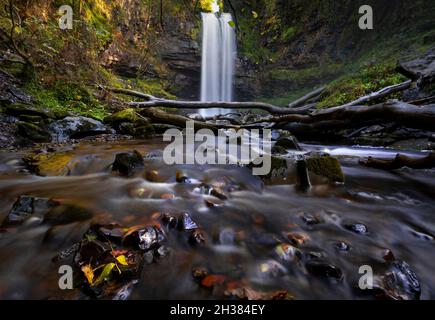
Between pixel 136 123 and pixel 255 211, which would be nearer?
pixel 255 211

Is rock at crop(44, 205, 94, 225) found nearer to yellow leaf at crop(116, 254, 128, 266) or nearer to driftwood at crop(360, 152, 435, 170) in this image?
yellow leaf at crop(116, 254, 128, 266)

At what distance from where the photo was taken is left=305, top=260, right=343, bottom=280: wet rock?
5.25 ft

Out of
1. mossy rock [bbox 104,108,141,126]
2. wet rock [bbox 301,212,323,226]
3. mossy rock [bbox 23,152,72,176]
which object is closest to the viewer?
wet rock [bbox 301,212,323,226]

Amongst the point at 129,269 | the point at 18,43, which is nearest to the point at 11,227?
the point at 129,269

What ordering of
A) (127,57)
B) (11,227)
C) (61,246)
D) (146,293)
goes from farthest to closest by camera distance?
(127,57), (11,227), (61,246), (146,293)

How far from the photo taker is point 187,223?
2111 millimetres

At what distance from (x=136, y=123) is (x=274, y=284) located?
642 cm

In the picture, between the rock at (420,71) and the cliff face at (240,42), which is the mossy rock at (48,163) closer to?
the cliff face at (240,42)

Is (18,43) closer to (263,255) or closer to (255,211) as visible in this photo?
(255,211)

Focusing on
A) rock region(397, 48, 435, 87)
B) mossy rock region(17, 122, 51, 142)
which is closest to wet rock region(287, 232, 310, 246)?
mossy rock region(17, 122, 51, 142)

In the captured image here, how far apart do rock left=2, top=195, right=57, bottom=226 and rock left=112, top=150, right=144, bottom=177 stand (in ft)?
3.81

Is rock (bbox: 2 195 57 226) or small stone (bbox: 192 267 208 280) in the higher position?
rock (bbox: 2 195 57 226)

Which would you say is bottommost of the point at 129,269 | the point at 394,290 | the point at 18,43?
the point at 394,290

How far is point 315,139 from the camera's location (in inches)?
291
